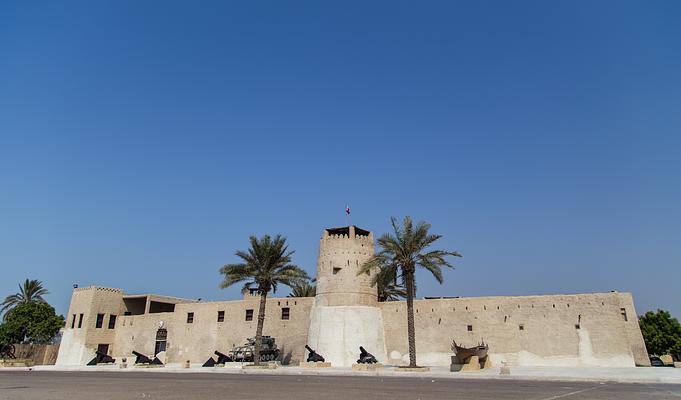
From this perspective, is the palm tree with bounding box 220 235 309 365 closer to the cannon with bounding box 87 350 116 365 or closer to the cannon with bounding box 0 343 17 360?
the cannon with bounding box 87 350 116 365

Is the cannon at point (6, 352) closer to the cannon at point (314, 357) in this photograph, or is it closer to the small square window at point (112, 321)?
the small square window at point (112, 321)

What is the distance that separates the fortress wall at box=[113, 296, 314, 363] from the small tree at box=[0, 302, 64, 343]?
549 inches

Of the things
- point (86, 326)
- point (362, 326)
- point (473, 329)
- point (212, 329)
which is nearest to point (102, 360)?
point (86, 326)

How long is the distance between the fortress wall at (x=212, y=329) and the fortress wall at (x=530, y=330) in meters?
7.97

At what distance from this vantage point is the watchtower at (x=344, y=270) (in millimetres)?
31828

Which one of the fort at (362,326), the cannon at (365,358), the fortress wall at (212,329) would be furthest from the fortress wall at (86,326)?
the cannon at (365,358)

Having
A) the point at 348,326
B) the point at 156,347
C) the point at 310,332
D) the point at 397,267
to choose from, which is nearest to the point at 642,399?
the point at 397,267

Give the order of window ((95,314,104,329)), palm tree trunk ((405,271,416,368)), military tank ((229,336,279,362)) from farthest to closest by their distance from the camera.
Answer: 1. window ((95,314,104,329))
2. military tank ((229,336,279,362))
3. palm tree trunk ((405,271,416,368))

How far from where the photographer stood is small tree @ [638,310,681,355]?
42031 millimetres

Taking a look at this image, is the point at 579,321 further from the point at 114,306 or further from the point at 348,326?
the point at 114,306

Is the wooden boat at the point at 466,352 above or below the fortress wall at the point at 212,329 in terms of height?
below

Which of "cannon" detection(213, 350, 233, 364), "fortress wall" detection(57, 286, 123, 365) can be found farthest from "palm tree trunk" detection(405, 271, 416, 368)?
"fortress wall" detection(57, 286, 123, 365)

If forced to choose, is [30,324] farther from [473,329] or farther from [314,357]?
[473,329]

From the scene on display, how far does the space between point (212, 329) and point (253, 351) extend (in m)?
6.71
